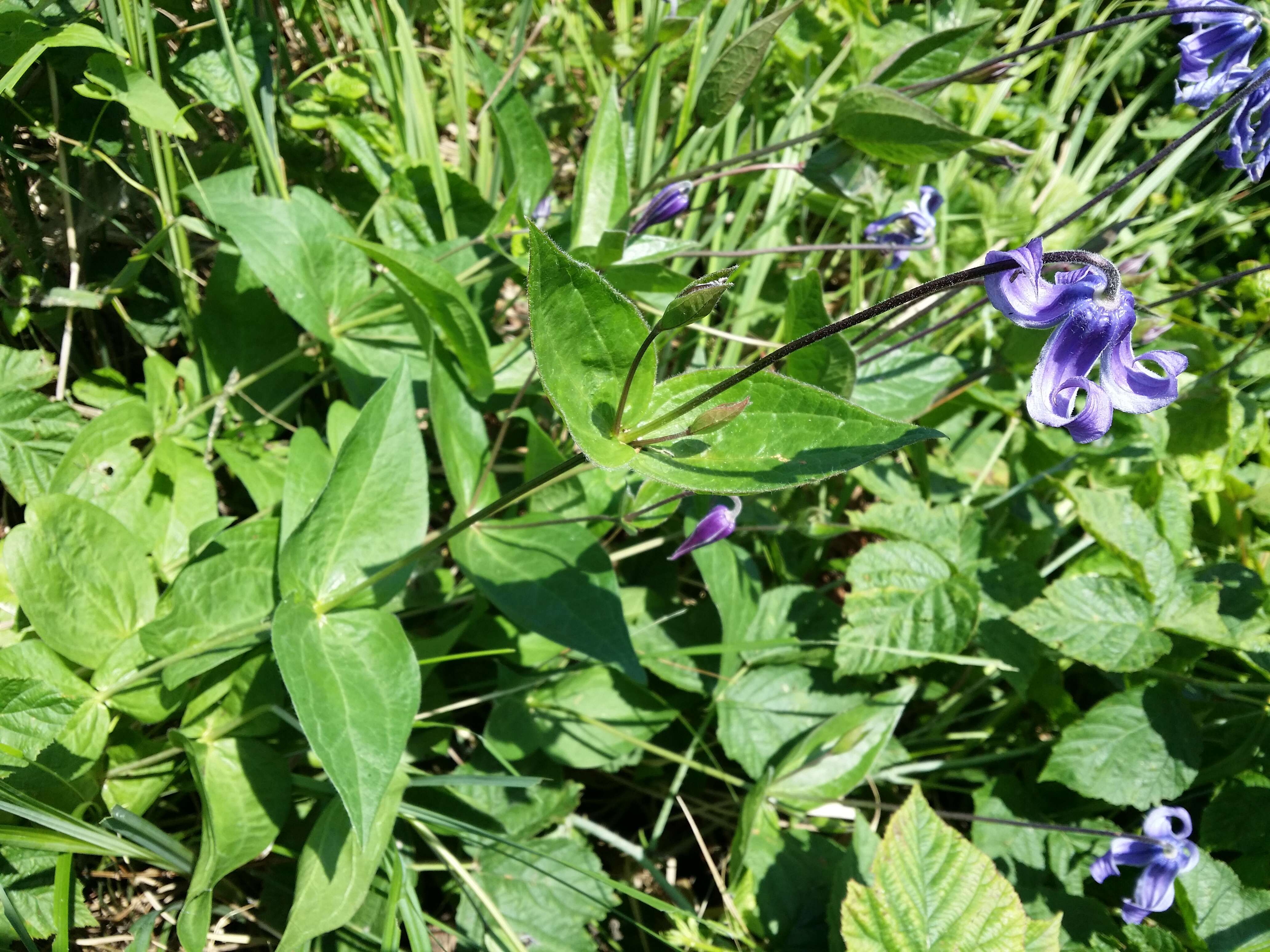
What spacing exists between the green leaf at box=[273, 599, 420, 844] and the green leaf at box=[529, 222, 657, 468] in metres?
0.58

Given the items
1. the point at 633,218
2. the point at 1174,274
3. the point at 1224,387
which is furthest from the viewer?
the point at 1174,274

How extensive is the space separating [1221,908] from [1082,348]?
151 cm

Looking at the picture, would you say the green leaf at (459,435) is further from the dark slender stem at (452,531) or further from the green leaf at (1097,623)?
the green leaf at (1097,623)

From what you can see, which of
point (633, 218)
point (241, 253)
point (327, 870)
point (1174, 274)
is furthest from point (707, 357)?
point (1174, 274)

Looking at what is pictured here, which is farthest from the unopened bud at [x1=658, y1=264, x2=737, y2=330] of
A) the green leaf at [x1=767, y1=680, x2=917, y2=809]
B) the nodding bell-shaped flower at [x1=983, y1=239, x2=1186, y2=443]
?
the green leaf at [x1=767, y1=680, x2=917, y2=809]

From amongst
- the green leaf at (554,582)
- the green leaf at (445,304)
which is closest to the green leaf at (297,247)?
the green leaf at (445,304)

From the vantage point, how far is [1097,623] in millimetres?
2123

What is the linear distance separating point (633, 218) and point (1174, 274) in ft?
8.36

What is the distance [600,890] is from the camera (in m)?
2.03

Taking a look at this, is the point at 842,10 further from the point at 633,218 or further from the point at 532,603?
the point at 532,603

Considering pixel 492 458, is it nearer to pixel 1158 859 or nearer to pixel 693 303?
pixel 693 303

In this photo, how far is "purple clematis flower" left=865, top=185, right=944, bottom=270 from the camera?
89.2 inches

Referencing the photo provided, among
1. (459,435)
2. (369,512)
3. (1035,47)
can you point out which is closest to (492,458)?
(459,435)

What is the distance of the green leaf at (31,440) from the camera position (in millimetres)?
1868
